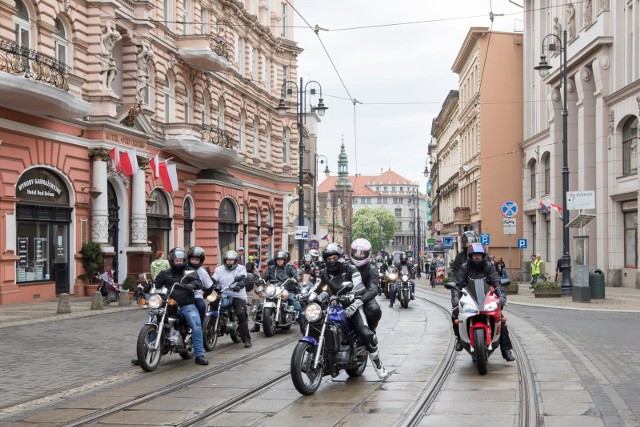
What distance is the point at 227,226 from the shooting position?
137 feet

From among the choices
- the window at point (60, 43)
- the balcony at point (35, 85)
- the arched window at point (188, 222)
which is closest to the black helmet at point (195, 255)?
the balcony at point (35, 85)

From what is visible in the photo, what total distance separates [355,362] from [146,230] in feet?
72.5

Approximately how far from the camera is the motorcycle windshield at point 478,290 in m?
11.2

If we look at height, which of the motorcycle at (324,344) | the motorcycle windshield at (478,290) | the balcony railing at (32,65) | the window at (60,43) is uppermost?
the window at (60,43)

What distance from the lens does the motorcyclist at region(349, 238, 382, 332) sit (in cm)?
1055

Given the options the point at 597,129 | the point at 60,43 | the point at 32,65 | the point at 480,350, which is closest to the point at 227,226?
the point at 60,43

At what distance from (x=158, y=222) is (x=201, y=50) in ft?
23.9

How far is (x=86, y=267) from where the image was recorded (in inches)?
1057

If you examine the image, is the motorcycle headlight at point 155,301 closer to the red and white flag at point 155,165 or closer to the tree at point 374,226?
the red and white flag at point 155,165

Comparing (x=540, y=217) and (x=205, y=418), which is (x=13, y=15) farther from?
(x=540, y=217)

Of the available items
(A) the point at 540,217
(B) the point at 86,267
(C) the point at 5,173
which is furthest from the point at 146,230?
(A) the point at 540,217

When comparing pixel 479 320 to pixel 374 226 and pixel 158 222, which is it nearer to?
pixel 158 222

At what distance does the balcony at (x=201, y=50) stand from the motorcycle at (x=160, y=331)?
2429 centimetres

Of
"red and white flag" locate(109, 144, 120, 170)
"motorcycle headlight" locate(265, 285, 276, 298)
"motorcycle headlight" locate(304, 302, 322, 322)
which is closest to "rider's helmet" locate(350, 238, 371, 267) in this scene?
"motorcycle headlight" locate(304, 302, 322, 322)
